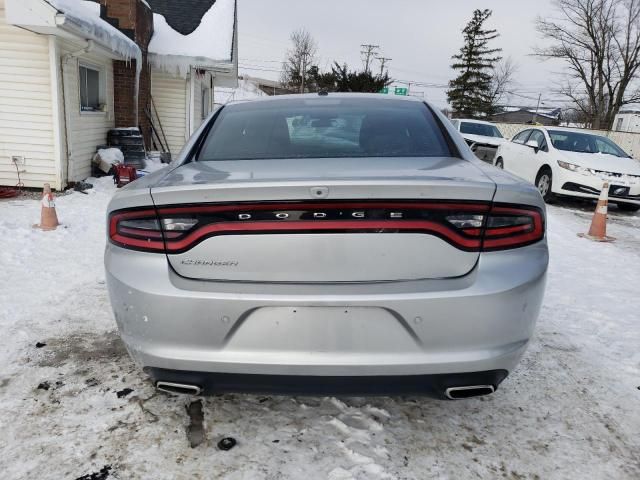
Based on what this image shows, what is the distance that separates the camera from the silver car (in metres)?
1.76

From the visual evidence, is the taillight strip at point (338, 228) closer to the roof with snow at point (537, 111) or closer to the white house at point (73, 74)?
the white house at point (73, 74)

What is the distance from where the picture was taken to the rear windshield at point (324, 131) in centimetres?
256

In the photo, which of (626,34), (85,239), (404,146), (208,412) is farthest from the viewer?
(626,34)

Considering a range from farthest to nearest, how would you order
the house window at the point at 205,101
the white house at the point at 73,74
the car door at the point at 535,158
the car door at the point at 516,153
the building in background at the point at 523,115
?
1. the building in background at the point at 523,115
2. the house window at the point at 205,101
3. the car door at the point at 516,153
4. the car door at the point at 535,158
5. the white house at the point at 73,74

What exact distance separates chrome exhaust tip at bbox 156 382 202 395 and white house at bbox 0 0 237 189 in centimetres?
735

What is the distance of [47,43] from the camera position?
8.30m

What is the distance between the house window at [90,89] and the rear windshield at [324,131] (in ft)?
26.7

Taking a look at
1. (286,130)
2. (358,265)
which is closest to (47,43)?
(286,130)

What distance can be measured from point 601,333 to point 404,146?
216cm

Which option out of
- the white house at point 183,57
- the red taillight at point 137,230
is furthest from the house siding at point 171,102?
the red taillight at point 137,230

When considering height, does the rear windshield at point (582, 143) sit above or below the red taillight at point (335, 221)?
above

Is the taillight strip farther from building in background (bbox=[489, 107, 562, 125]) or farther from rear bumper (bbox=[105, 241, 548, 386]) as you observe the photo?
building in background (bbox=[489, 107, 562, 125])

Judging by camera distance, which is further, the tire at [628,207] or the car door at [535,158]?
the car door at [535,158]

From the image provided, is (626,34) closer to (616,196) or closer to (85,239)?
(616,196)
